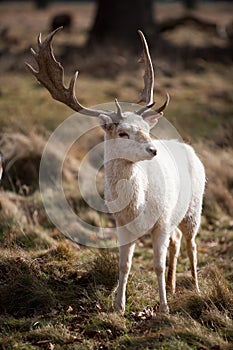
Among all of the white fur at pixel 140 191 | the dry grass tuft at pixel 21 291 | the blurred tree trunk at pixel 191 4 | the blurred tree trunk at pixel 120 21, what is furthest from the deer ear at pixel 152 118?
the blurred tree trunk at pixel 191 4

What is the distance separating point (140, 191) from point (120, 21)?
15.0m

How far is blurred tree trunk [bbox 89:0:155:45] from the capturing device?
63.5 feet

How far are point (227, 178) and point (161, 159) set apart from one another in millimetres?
3838

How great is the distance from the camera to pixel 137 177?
17.8 feet

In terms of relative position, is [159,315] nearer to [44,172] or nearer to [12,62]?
[44,172]

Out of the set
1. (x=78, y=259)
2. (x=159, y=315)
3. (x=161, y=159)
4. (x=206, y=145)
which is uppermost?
(x=161, y=159)

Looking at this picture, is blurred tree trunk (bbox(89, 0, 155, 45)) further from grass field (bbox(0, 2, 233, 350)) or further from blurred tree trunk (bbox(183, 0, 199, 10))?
blurred tree trunk (bbox(183, 0, 199, 10))

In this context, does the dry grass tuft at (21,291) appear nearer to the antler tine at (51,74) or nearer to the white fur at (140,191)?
the white fur at (140,191)

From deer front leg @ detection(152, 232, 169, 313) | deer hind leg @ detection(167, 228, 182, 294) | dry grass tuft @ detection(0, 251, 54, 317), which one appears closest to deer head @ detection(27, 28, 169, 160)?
deer front leg @ detection(152, 232, 169, 313)

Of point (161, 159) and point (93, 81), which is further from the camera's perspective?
point (93, 81)

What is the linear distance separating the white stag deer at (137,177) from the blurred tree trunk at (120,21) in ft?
45.2

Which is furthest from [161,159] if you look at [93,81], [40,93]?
[93,81]

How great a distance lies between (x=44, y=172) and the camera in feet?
29.9

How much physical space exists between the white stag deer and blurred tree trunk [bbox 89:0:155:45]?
13768 mm
